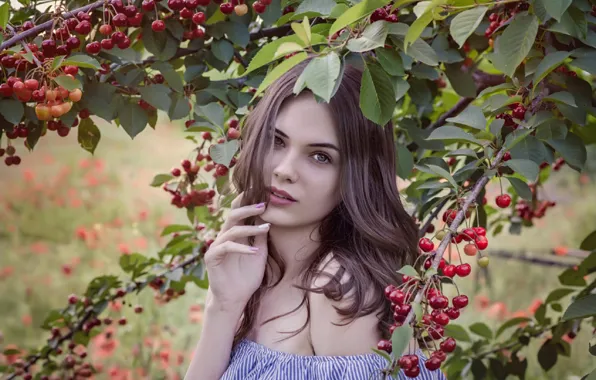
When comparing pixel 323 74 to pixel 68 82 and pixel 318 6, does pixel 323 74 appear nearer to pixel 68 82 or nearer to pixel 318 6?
pixel 318 6

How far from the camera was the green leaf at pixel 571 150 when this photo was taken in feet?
4.97

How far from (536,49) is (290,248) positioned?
2.04 ft

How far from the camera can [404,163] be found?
2000 mm

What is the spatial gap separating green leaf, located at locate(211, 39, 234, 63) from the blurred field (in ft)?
6.58

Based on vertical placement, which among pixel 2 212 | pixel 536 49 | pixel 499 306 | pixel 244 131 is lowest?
pixel 499 306

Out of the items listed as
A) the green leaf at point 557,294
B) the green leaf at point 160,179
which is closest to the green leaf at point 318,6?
the green leaf at point 160,179

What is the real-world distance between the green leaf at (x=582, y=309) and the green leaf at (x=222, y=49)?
939 mm

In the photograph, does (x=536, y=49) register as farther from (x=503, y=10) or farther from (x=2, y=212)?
(x=2, y=212)

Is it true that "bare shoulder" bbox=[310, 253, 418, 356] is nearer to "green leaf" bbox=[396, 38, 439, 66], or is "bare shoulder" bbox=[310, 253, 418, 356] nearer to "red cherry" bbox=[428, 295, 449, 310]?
"red cherry" bbox=[428, 295, 449, 310]

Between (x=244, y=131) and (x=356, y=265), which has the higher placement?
(x=244, y=131)

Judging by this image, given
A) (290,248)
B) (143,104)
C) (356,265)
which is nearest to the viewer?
(356,265)

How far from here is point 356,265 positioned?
5.08ft

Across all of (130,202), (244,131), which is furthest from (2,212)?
(244,131)

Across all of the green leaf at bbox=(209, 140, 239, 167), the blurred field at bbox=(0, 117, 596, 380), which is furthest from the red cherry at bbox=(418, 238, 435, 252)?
the blurred field at bbox=(0, 117, 596, 380)
